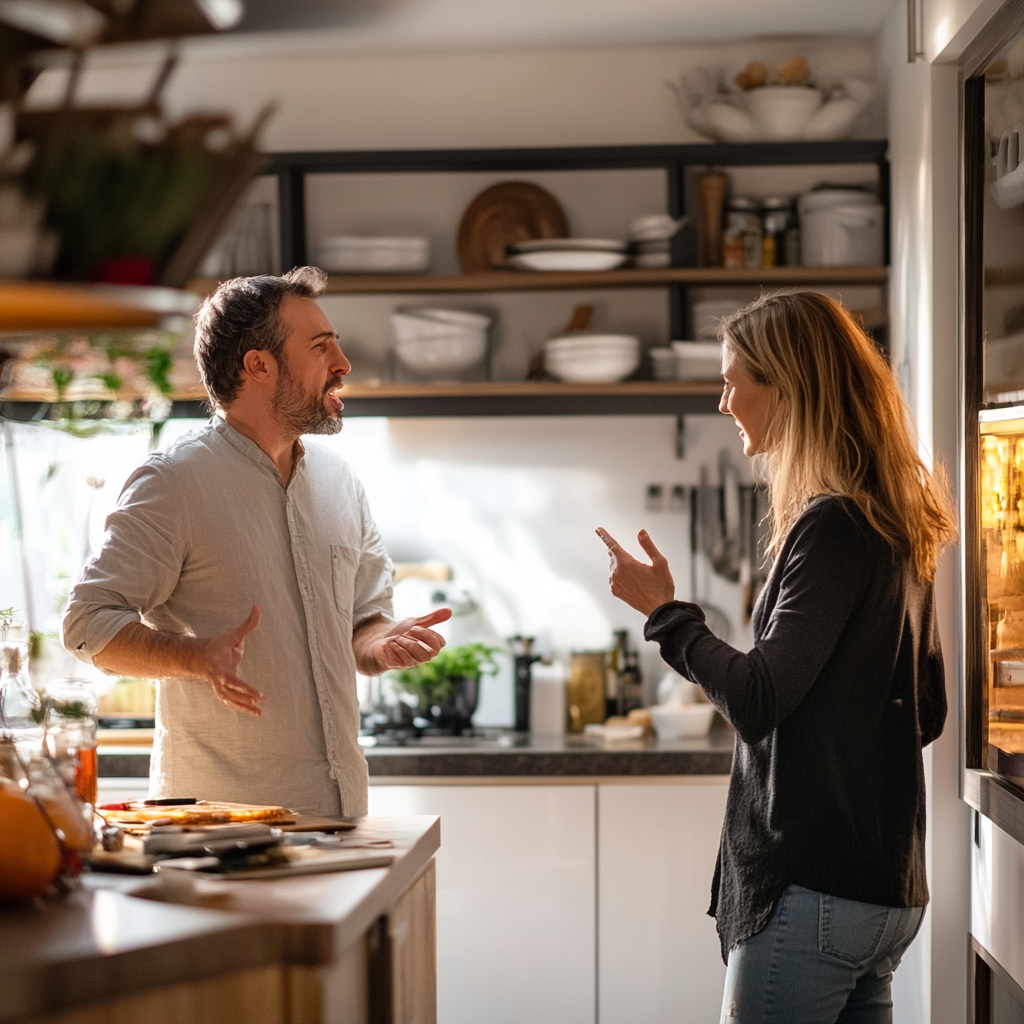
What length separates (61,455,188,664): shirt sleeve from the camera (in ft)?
6.46

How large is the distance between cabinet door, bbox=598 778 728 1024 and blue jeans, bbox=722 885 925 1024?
1438 mm

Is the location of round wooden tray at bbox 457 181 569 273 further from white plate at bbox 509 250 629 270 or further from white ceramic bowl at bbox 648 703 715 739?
white ceramic bowl at bbox 648 703 715 739

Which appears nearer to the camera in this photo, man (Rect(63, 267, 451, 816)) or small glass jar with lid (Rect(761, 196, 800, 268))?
man (Rect(63, 267, 451, 816))

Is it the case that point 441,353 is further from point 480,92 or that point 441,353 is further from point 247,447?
point 247,447

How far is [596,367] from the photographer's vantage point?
3.35 metres

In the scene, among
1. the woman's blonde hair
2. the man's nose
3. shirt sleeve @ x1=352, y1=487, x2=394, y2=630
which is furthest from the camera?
shirt sleeve @ x1=352, y1=487, x2=394, y2=630

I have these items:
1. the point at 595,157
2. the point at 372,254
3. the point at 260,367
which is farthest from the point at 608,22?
the point at 260,367

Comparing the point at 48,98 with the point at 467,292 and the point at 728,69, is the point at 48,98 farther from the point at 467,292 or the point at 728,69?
the point at 728,69

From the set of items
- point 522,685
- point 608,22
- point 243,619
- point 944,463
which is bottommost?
point 522,685

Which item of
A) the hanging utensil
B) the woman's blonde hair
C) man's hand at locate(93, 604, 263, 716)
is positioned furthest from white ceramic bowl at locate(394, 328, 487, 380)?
the woman's blonde hair

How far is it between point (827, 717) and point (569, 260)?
2032 millimetres

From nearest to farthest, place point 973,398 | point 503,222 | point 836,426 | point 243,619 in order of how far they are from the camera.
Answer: point 836,426 → point 243,619 → point 973,398 → point 503,222

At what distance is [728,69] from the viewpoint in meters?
3.60

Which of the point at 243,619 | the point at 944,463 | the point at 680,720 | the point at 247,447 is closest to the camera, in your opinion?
the point at 243,619
